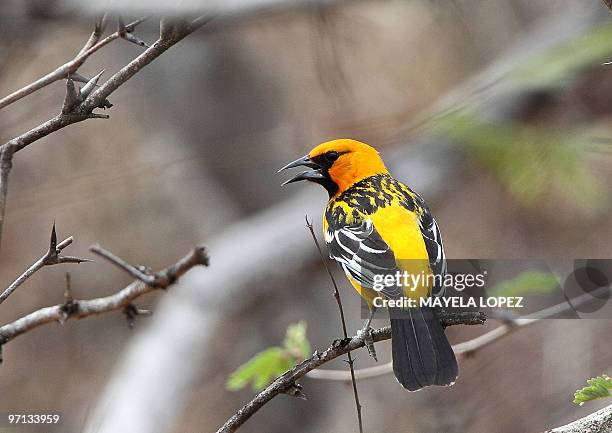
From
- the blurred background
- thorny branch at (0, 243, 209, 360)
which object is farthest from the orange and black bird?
thorny branch at (0, 243, 209, 360)

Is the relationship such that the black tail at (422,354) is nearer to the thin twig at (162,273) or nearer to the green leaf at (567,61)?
the thin twig at (162,273)

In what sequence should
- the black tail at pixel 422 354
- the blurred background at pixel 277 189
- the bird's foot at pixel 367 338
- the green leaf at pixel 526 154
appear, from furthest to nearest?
the blurred background at pixel 277 189 < the green leaf at pixel 526 154 < the black tail at pixel 422 354 < the bird's foot at pixel 367 338

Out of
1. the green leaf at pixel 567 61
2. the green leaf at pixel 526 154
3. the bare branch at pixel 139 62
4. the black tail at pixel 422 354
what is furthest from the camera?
the green leaf at pixel 567 61

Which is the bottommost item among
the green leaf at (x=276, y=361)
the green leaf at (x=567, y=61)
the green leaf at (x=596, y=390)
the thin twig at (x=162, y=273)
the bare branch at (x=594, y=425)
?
the bare branch at (x=594, y=425)

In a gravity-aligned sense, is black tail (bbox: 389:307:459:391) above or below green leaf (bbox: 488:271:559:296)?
below

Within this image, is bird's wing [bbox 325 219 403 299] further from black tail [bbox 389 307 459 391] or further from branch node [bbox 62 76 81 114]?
branch node [bbox 62 76 81 114]

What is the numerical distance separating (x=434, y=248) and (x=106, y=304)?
37.5 inches

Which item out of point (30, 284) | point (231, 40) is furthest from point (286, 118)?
point (30, 284)

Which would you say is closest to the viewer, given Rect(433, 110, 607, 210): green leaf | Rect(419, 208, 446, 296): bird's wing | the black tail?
the black tail

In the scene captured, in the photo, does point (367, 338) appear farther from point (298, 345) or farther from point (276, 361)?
point (276, 361)

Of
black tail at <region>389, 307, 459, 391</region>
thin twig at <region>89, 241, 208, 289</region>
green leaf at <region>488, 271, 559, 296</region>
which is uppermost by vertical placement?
green leaf at <region>488, 271, 559, 296</region>

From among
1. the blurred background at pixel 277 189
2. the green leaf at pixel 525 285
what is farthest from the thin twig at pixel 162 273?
the blurred background at pixel 277 189

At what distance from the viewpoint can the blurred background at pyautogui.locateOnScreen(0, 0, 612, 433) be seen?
9.98 ft

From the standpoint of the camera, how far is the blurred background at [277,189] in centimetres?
304
